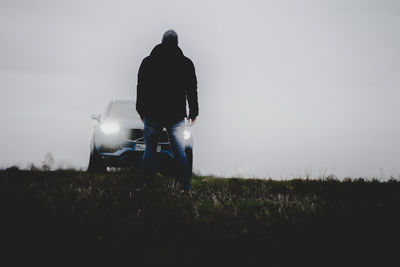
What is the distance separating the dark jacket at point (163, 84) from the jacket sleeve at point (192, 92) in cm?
6

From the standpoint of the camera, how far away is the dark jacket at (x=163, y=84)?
12.6 feet

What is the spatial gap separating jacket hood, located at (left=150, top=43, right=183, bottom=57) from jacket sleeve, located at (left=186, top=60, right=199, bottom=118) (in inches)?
9.6

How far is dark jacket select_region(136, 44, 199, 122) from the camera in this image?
3838mm

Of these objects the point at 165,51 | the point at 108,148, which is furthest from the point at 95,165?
the point at 165,51

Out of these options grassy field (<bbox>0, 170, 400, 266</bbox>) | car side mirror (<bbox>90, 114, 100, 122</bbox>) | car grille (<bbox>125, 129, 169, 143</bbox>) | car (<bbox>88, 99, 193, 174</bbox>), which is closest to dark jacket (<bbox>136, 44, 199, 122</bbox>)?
grassy field (<bbox>0, 170, 400, 266</bbox>)

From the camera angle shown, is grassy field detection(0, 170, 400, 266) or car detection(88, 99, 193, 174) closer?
grassy field detection(0, 170, 400, 266)

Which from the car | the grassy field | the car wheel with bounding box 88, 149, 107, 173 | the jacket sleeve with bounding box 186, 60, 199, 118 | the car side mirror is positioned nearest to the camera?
the grassy field

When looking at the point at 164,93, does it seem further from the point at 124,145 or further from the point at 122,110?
the point at 122,110

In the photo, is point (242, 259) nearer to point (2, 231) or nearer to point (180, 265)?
point (180, 265)

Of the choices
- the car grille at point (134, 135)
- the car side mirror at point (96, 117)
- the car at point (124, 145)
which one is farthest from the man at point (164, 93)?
the car side mirror at point (96, 117)

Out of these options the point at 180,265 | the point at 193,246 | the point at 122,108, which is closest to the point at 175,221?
the point at 193,246

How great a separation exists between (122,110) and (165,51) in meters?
3.69

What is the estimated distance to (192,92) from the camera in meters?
3.98

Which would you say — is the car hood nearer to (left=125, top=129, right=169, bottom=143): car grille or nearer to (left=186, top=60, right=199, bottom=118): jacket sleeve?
(left=125, top=129, right=169, bottom=143): car grille
